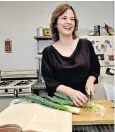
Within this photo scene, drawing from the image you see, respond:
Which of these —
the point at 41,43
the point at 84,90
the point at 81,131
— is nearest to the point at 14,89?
the point at 41,43

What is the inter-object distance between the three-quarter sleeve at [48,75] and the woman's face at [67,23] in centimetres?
15

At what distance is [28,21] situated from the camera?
10.4 ft

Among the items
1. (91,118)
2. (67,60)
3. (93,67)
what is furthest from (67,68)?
(91,118)

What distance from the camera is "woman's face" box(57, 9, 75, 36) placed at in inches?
37.1

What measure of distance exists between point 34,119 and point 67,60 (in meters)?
0.42

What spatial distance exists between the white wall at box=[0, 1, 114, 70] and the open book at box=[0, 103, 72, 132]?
246 cm

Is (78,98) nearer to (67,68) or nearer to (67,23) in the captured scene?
(67,68)

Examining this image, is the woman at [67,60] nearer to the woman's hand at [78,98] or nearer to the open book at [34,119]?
the woman's hand at [78,98]

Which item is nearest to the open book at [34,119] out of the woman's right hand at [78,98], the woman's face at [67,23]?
the woman's right hand at [78,98]

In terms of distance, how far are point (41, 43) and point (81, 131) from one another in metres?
2.60

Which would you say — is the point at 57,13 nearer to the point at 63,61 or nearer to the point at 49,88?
the point at 63,61

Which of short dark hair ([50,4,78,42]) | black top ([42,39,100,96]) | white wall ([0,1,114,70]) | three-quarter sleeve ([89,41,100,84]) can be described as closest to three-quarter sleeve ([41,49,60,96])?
black top ([42,39,100,96])

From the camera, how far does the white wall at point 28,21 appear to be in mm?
3137

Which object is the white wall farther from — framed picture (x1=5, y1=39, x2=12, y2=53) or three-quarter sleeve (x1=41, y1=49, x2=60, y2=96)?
three-quarter sleeve (x1=41, y1=49, x2=60, y2=96)
